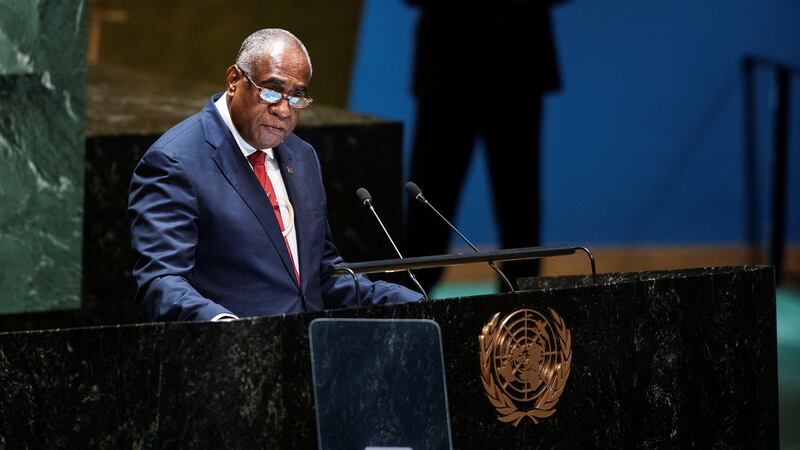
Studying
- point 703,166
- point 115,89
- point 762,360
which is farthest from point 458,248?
point 762,360

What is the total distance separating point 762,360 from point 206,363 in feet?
4.59

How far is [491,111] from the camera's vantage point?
21.0ft

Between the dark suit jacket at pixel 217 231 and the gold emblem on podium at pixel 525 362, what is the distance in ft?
1.83

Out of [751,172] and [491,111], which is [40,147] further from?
[751,172]

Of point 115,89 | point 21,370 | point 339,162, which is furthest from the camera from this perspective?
point 115,89

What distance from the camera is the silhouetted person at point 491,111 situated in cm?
634

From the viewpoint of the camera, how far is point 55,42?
15.6 feet

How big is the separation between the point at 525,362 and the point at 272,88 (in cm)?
91

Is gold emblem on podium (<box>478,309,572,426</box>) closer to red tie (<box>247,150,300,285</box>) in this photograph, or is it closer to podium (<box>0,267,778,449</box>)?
podium (<box>0,267,778,449</box>)

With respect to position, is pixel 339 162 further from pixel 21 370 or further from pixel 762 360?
pixel 21 370

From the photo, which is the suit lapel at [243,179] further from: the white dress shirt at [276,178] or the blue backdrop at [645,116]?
the blue backdrop at [645,116]

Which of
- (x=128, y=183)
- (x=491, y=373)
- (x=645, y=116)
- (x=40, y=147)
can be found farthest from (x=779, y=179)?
(x=491, y=373)

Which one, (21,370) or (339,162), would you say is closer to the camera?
(21,370)

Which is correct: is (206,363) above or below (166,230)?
below
